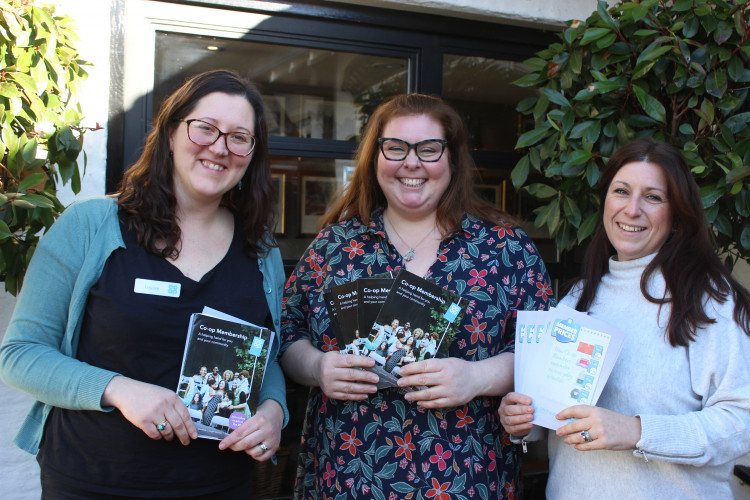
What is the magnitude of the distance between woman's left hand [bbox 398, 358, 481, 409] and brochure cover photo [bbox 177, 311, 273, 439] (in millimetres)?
472

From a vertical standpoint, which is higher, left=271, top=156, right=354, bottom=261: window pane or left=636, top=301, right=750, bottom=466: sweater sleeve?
left=271, top=156, right=354, bottom=261: window pane

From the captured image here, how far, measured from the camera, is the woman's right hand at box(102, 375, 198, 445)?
64.5 inches

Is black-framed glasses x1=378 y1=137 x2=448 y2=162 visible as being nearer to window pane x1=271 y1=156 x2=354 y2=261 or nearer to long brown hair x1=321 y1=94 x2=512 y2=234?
long brown hair x1=321 y1=94 x2=512 y2=234

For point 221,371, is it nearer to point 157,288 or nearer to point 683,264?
point 157,288

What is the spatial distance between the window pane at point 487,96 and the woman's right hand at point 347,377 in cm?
200

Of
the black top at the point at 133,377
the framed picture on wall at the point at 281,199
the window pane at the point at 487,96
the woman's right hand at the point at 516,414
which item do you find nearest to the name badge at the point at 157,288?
the black top at the point at 133,377

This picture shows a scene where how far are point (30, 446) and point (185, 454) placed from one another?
0.47 metres

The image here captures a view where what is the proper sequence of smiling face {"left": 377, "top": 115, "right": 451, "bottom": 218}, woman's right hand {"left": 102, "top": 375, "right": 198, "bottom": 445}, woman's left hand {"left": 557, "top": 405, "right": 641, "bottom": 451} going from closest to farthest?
1. woman's right hand {"left": 102, "top": 375, "right": 198, "bottom": 445}
2. woman's left hand {"left": 557, "top": 405, "right": 641, "bottom": 451}
3. smiling face {"left": 377, "top": 115, "right": 451, "bottom": 218}

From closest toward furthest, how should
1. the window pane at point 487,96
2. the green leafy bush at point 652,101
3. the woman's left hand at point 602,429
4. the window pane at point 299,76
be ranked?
the woman's left hand at point 602,429, the green leafy bush at point 652,101, the window pane at point 299,76, the window pane at point 487,96

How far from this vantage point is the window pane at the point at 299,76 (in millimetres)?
2961

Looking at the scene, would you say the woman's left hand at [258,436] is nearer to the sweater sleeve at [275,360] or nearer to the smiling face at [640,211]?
the sweater sleeve at [275,360]

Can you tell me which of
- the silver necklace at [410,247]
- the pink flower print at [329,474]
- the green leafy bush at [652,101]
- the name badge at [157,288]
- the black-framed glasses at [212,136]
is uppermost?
the green leafy bush at [652,101]

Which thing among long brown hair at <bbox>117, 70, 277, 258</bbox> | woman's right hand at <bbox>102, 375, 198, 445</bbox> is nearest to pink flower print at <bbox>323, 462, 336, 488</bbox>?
woman's right hand at <bbox>102, 375, 198, 445</bbox>

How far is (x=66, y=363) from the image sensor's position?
5.48 ft
